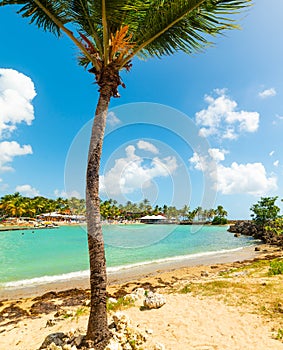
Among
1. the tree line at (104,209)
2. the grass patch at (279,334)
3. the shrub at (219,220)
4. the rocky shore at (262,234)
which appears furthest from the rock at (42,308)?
the shrub at (219,220)

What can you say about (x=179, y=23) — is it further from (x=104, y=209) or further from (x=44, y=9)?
(x=104, y=209)

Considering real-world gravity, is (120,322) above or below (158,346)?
above

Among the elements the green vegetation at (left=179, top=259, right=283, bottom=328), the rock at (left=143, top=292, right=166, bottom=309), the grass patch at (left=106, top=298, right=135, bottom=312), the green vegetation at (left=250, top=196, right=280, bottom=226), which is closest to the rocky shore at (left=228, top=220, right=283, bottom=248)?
the green vegetation at (left=250, top=196, right=280, bottom=226)

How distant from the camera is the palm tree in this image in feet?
13.0

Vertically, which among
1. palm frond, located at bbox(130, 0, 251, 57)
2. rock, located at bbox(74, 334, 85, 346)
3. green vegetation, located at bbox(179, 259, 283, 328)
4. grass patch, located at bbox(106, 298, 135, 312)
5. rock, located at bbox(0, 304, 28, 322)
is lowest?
rock, located at bbox(0, 304, 28, 322)

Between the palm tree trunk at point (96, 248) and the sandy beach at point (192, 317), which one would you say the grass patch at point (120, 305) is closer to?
the sandy beach at point (192, 317)

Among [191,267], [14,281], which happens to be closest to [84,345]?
[14,281]

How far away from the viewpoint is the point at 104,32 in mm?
3941

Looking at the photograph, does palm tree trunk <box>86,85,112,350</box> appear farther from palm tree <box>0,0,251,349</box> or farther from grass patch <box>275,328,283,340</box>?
grass patch <box>275,328,283,340</box>

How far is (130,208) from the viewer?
93875mm

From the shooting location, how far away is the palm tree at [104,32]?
156 inches

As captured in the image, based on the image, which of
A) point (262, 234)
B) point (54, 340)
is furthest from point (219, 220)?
point (54, 340)

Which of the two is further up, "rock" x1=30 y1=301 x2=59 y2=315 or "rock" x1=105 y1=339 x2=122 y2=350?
"rock" x1=105 y1=339 x2=122 y2=350

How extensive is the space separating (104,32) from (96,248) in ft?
11.1
